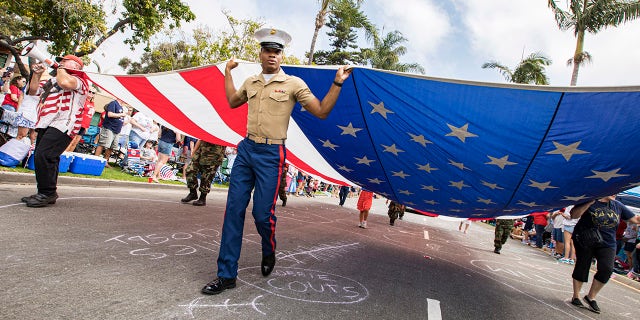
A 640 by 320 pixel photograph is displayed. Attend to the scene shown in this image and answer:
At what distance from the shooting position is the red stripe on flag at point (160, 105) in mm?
4590

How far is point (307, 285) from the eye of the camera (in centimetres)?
313

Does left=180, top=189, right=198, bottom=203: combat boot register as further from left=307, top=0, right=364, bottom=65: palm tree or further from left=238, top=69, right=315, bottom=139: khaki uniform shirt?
left=307, top=0, right=364, bottom=65: palm tree

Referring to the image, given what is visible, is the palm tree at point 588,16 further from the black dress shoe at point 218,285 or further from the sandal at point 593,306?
the black dress shoe at point 218,285

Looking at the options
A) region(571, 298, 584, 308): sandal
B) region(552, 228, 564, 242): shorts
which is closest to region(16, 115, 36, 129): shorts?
region(571, 298, 584, 308): sandal

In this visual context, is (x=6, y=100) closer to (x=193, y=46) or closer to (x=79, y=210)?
(x=79, y=210)

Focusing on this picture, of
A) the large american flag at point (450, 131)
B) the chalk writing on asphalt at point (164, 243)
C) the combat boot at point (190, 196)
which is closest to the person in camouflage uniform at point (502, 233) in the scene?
the large american flag at point (450, 131)

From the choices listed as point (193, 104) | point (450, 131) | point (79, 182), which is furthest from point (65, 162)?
point (450, 131)

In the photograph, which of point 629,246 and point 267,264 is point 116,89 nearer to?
point 267,264

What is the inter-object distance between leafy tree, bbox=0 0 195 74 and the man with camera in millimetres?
13964

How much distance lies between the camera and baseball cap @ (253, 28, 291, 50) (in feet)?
9.26

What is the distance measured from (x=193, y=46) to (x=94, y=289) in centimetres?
2664

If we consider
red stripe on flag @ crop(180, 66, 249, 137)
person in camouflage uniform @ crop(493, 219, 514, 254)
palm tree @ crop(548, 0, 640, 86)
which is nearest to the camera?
red stripe on flag @ crop(180, 66, 249, 137)

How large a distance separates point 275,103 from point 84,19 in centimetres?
1742

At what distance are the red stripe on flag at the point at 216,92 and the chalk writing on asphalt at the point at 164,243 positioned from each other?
166 centimetres
